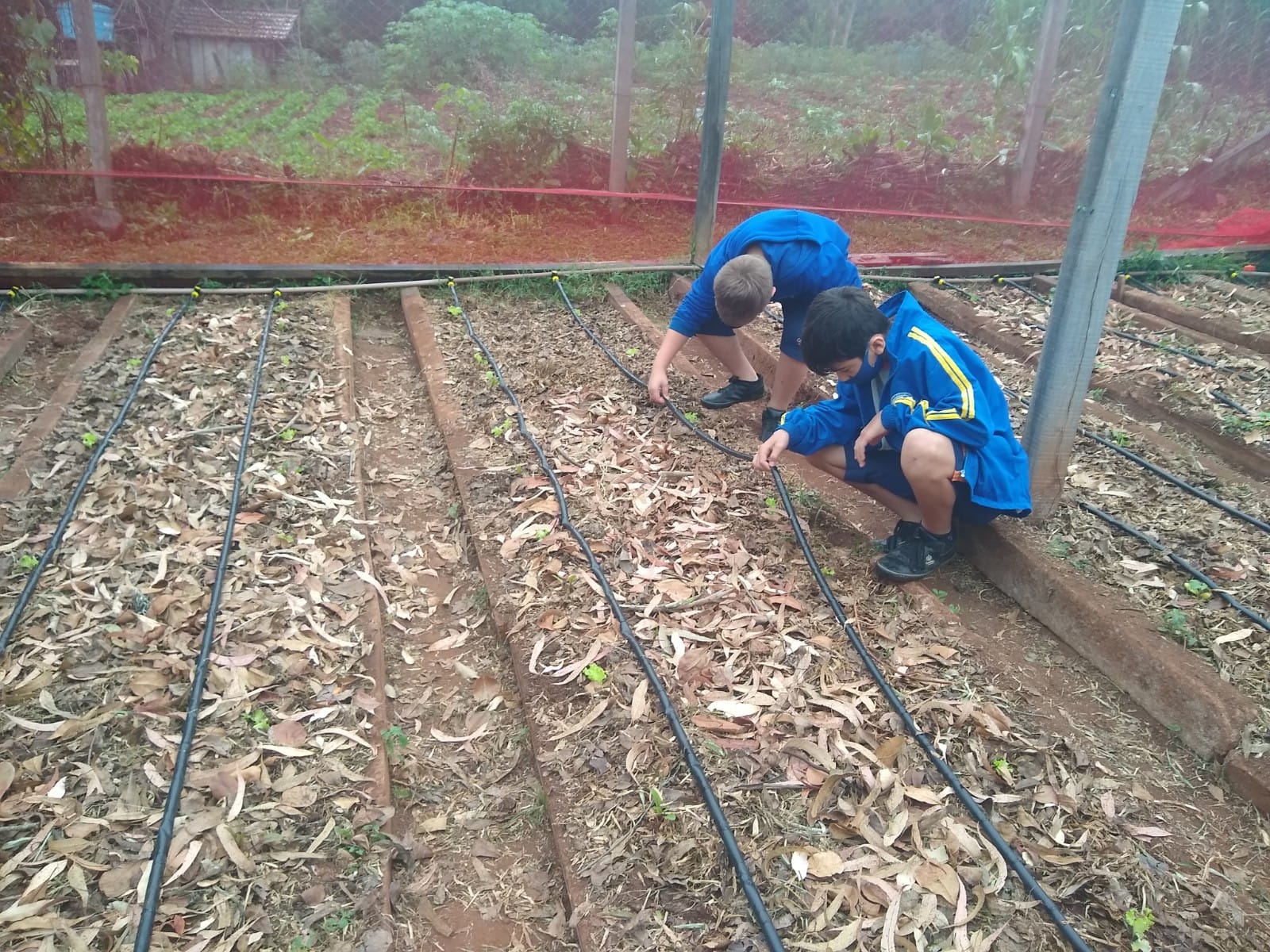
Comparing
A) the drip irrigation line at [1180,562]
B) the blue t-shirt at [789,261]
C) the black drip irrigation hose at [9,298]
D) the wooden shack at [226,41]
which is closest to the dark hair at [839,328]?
the blue t-shirt at [789,261]

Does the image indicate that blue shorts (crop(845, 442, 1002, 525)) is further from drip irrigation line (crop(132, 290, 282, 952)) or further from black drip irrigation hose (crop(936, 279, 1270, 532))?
drip irrigation line (crop(132, 290, 282, 952))

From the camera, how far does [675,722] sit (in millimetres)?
2334

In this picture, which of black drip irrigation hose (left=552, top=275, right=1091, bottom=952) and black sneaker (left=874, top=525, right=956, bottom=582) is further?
black sneaker (left=874, top=525, right=956, bottom=582)

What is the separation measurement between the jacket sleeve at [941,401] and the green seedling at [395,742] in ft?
5.85

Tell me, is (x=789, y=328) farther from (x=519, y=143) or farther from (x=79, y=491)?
(x=519, y=143)

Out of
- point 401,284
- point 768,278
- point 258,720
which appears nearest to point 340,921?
point 258,720

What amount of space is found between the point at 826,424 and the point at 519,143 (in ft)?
12.7

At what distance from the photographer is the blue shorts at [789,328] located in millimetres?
3676

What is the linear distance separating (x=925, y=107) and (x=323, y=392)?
16.1 feet

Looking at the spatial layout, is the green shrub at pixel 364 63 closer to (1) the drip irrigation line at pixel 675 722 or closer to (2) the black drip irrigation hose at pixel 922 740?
(1) the drip irrigation line at pixel 675 722

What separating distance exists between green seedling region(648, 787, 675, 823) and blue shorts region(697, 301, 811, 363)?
6.61 ft

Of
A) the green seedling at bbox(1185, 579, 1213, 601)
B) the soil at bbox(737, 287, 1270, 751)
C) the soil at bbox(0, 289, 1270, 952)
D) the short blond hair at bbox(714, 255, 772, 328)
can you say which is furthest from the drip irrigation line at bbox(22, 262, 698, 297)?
the green seedling at bbox(1185, 579, 1213, 601)

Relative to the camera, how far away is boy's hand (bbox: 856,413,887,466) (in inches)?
113

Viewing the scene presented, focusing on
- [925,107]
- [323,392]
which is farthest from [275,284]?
[925,107]
